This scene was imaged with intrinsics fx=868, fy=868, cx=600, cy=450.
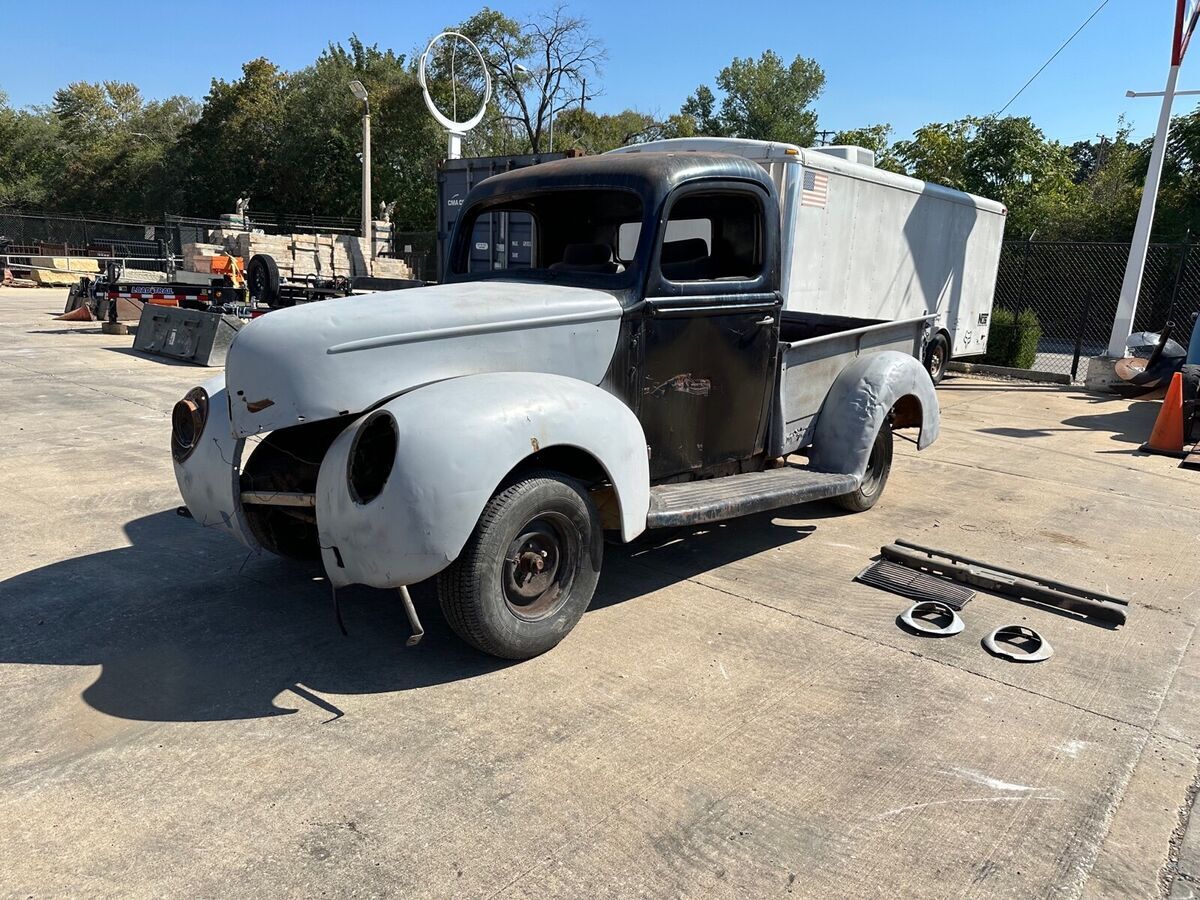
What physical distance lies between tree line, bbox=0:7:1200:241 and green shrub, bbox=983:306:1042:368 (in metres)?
11.3

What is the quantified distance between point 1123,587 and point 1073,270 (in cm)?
1839

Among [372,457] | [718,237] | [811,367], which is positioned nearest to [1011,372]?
[811,367]

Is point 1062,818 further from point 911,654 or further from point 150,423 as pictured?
point 150,423

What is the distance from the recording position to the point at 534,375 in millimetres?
3588

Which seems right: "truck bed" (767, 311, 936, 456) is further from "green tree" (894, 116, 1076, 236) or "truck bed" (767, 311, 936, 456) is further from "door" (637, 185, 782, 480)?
"green tree" (894, 116, 1076, 236)

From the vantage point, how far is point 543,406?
337 cm

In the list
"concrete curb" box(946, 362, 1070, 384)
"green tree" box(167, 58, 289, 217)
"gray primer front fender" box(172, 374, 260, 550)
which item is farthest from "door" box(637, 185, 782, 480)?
"green tree" box(167, 58, 289, 217)

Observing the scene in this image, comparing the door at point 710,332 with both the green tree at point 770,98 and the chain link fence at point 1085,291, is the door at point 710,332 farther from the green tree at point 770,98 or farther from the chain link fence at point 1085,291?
the green tree at point 770,98

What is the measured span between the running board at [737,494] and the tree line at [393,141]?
23269 millimetres

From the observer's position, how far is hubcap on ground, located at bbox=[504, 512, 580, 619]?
3447 mm

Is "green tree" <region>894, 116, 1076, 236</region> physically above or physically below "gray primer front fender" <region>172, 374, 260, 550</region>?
above

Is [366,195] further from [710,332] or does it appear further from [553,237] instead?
[710,332]

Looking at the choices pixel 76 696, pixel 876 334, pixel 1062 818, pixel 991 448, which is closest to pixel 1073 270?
pixel 991 448

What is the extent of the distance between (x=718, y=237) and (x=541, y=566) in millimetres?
2188
